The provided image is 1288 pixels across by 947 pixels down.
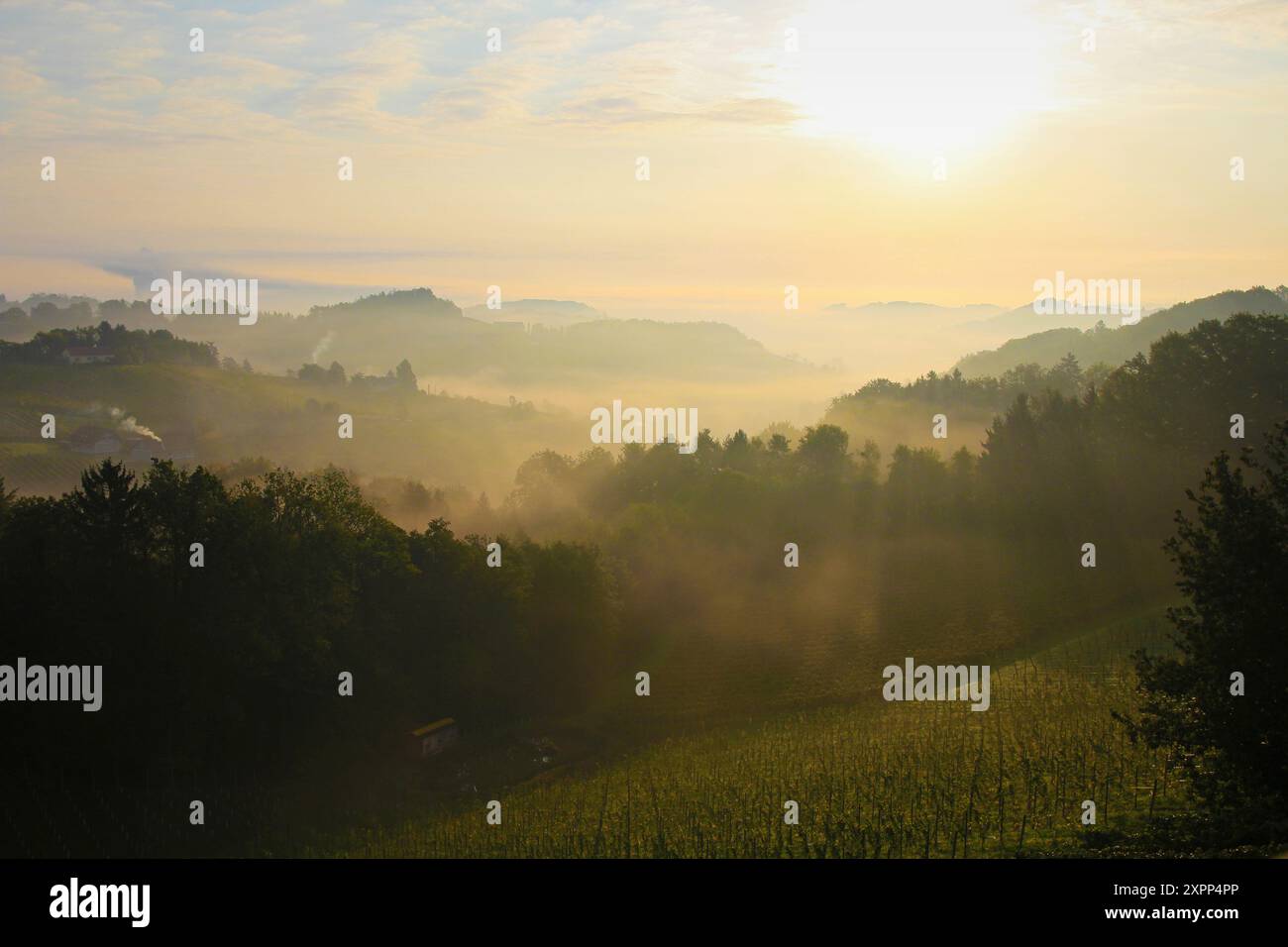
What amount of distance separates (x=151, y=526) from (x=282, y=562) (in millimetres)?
5088

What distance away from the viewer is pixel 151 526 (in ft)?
126

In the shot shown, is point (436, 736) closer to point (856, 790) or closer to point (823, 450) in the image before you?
point (856, 790)

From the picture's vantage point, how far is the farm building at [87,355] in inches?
6693

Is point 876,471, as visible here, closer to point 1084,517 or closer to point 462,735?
point 1084,517

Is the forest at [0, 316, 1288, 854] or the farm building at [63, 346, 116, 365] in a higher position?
the farm building at [63, 346, 116, 365]

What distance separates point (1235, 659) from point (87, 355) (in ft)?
623

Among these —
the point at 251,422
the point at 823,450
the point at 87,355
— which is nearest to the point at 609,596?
the point at 823,450

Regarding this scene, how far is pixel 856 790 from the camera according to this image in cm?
3042

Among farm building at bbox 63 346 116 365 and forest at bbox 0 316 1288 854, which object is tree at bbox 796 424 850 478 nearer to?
forest at bbox 0 316 1288 854

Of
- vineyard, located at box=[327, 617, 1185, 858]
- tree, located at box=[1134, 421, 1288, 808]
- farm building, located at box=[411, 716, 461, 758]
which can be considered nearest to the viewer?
tree, located at box=[1134, 421, 1288, 808]

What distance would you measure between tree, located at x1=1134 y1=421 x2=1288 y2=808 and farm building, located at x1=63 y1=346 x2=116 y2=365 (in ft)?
605

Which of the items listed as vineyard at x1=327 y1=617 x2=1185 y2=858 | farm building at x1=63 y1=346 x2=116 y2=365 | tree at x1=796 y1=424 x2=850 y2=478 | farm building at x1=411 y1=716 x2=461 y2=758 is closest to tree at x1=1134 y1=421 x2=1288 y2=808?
vineyard at x1=327 y1=617 x2=1185 y2=858

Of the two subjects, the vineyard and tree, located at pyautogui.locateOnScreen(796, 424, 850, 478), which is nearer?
the vineyard

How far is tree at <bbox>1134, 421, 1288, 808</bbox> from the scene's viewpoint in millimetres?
21422
